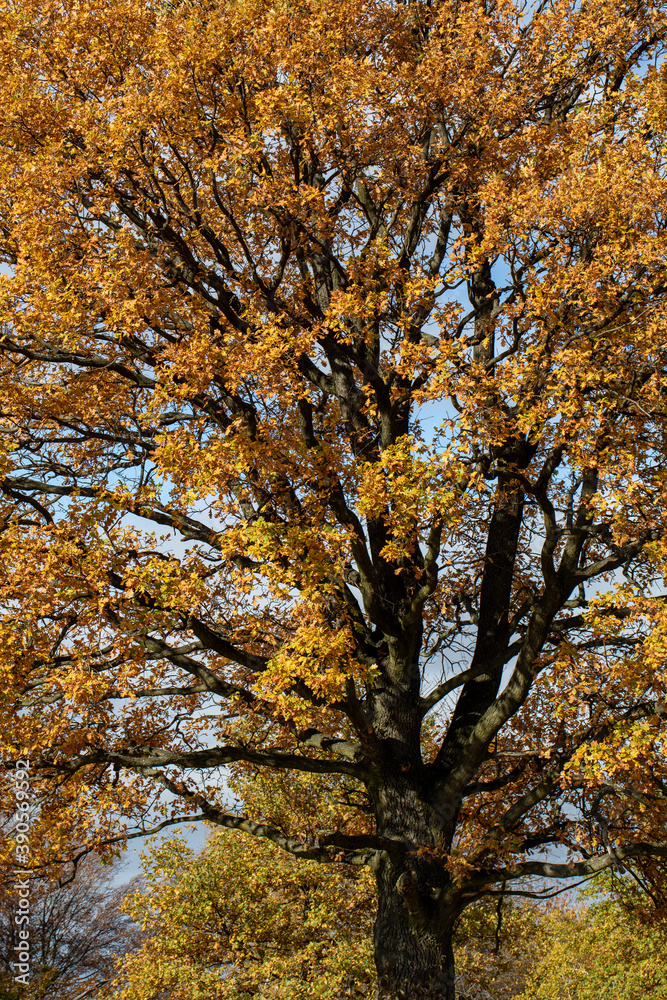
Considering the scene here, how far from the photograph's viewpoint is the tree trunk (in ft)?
Answer: 26.7

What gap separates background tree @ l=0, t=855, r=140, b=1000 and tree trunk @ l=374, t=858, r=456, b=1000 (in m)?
18.2

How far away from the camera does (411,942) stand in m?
8.41

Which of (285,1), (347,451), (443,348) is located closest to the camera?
(443,348)

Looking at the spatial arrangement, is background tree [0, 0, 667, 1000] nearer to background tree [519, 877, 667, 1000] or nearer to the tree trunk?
the tree trunk

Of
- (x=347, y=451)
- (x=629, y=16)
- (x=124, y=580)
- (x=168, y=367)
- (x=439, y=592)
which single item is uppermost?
(x=629, y=16)

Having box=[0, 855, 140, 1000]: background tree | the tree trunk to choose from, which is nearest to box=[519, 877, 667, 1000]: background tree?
the tree trunk

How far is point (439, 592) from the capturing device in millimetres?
11148

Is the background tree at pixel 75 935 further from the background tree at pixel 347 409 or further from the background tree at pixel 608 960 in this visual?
the background tree at pixel 347 409

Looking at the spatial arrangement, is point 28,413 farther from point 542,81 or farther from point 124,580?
point 542,81

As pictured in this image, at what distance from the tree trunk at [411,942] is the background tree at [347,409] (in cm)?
4

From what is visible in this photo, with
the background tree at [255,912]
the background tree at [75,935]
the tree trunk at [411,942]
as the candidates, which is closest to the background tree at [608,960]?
the background tree at [255,912]

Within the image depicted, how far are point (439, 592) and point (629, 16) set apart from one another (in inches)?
325

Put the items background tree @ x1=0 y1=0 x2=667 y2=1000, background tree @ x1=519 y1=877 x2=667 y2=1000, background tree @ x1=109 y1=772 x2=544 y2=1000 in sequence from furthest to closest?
background tree @ x1=519 y1=877 x2=667 y2=1000
background tree @ x1=109 y1=772 x2=544 y2=1000
background tree @ x1=0 y1=0 x2=667 y2=1000

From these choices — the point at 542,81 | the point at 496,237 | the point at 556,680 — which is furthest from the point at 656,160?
the point at 556,680
